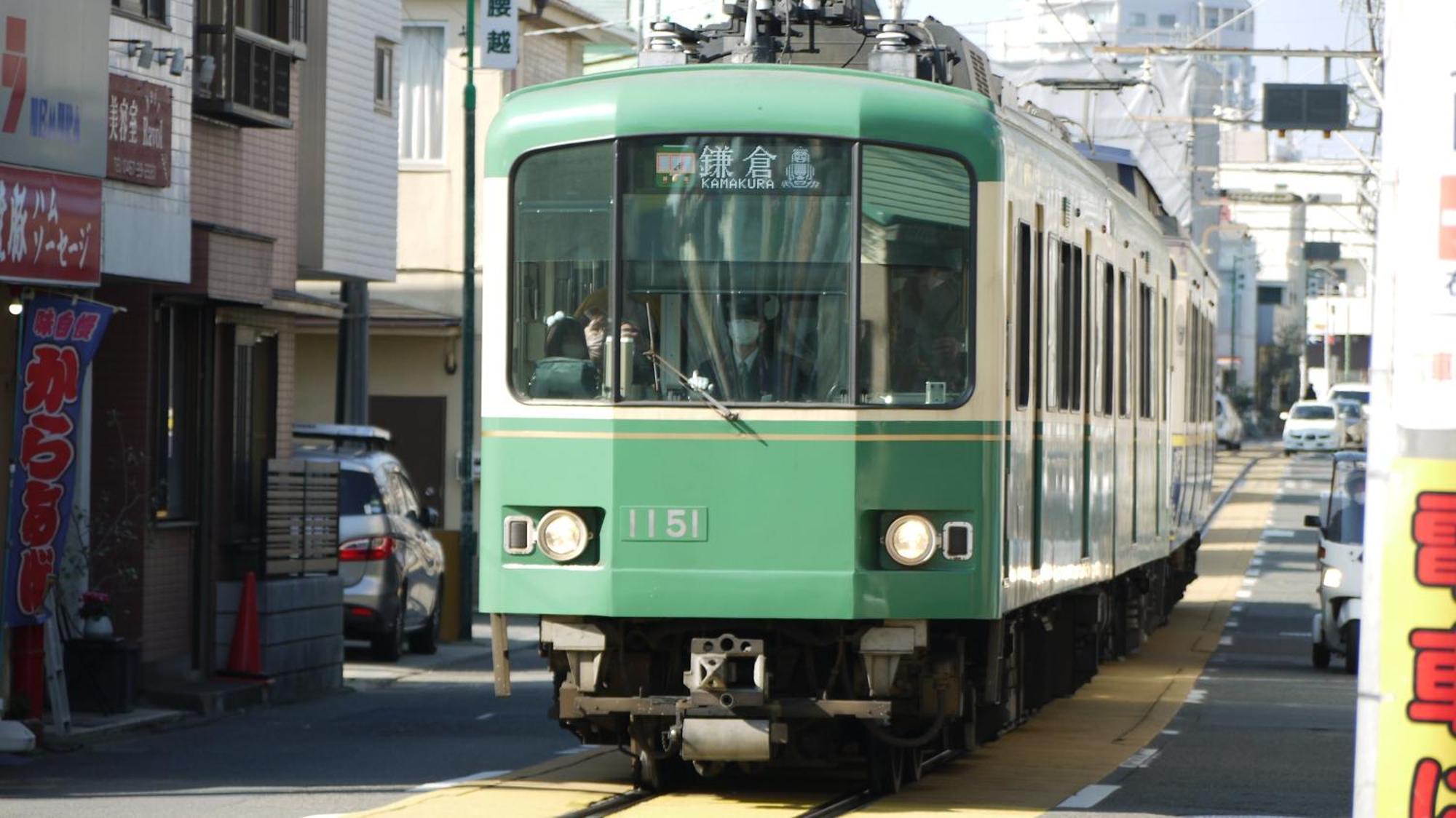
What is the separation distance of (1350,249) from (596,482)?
103621 millimetres

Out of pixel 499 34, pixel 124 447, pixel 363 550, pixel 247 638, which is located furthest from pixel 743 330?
pixel 499 34

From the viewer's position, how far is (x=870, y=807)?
10.8 meters

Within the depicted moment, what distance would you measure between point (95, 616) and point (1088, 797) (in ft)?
21.7

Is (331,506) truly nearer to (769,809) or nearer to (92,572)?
(92,572)

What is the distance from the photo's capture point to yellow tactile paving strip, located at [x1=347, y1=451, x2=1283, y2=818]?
10.7 meters

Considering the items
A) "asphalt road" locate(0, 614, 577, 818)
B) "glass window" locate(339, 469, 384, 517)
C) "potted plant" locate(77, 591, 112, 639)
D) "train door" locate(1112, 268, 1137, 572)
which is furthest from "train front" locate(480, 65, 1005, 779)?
"glass window" locate(339, 469, 384, 517)

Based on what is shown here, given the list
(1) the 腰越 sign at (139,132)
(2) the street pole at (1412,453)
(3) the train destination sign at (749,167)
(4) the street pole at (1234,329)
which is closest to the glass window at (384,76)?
(1) the 腰越 sign at (139,132)

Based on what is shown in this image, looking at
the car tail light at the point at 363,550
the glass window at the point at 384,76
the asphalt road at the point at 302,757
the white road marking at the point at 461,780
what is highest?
the glass window at the point at 384,76

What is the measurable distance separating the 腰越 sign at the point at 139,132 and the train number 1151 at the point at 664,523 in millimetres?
6034

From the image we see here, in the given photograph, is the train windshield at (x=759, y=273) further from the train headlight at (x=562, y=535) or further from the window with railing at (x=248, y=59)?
the window with railing at (x=248, y=59)

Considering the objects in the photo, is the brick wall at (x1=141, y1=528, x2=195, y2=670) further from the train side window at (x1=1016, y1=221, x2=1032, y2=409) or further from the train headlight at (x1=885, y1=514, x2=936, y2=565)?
the train headlight at (x1=885, y1=514, x2=936, y2=565)

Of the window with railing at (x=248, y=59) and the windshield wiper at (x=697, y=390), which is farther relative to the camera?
the window with railing at (x=248, y=59)

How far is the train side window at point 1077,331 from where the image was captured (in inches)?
535

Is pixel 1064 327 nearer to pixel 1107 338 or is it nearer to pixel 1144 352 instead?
pixel 1107 338
